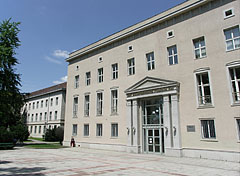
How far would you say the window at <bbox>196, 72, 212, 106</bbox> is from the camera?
16.1m

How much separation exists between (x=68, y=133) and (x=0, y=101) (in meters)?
9.89

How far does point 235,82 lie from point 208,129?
4.06m

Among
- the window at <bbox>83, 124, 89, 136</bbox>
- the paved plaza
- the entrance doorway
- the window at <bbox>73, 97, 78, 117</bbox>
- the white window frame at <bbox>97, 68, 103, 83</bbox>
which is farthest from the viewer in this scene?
the window at <bbox>73, 97, 78, 117</bbox>

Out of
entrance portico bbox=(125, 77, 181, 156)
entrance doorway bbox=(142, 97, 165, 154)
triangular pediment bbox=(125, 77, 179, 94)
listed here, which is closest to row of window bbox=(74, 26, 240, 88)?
triangular pediment bbox=(125, 77, 179, 94)

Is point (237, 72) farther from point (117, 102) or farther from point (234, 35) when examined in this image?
point (117, 102)

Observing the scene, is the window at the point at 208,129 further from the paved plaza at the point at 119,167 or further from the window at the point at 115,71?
the window at the point at 115,71

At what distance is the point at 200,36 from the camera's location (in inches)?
674

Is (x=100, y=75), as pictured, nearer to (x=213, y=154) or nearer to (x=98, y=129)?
(x=98, y=129)

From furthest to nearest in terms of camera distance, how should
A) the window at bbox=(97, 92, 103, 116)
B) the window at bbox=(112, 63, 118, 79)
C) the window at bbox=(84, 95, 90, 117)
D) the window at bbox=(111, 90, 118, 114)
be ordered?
the window at bbox=(84, 95, 90, 117) → the window at bbox=(97, 92, 103, 116) → the window at bbox=(112, 63, 118, 79) → the window at bbox=(111, 90, 118, 114)

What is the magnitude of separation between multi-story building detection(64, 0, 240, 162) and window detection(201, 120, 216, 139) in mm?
73

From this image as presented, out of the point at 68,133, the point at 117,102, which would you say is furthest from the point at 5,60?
the point at 117,102

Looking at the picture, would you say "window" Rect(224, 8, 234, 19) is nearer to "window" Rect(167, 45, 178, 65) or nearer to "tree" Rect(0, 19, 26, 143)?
"window" Rect(167, 45, 178, 65)

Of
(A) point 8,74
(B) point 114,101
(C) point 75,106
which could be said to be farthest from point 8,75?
(B) point 114,101

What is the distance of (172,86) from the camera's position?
17.5 meters
